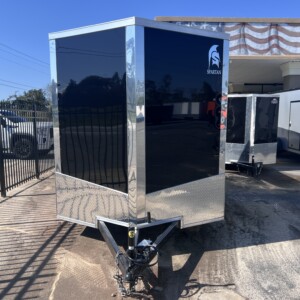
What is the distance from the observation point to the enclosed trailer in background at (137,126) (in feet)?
10.9

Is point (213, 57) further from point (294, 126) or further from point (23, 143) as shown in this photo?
point (294, 126)

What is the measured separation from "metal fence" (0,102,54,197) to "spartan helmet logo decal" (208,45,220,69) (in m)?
4.40

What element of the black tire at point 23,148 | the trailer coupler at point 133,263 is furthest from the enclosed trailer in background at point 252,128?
the trailer coupler at point 133,263

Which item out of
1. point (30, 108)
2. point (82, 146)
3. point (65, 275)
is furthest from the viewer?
point (30, 108)

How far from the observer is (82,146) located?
3.89 meters

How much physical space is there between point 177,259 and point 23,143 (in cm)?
516

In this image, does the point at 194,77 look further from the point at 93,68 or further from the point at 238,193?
the point at 238,193

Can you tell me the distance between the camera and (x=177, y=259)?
395 centimetres

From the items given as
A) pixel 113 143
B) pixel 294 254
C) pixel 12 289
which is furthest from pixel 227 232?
pixel 12 289

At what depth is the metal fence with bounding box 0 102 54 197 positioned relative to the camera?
6.76 meters

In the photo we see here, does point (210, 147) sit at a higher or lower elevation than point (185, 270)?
higher

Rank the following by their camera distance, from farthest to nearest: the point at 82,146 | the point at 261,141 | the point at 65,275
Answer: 1. the point at 261,141
2. the point at 82,146
3. the point at 65,275

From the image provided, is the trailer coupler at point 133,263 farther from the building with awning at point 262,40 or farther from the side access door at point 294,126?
the building with awning at point 262,40

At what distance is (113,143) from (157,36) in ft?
3.99
